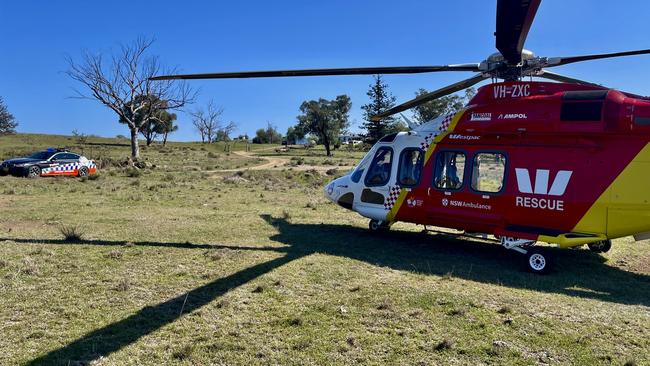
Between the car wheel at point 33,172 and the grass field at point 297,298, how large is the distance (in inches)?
500

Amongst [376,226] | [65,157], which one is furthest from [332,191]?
[65,157]

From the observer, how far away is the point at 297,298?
6.14m

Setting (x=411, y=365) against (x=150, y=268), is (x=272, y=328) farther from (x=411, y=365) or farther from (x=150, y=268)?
(x=150, y=268)

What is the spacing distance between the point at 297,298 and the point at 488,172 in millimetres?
5225

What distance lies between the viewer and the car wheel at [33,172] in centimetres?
2231

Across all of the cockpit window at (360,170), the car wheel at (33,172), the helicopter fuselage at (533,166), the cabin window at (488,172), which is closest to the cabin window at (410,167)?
the helicopter fuselage at (533,166)

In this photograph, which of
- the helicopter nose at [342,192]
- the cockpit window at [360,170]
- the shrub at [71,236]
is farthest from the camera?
the helicopter nose at [342,192]

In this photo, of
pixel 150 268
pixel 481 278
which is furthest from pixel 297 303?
pixel 481 278

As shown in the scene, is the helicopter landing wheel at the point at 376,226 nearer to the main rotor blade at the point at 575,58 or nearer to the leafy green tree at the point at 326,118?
the main rotor blade at the point at 575,58

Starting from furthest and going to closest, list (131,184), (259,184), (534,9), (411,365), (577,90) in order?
(259,184), (131,184), (577,90), (534,9), (411,365)

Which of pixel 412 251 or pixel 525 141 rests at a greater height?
pixel 525 141

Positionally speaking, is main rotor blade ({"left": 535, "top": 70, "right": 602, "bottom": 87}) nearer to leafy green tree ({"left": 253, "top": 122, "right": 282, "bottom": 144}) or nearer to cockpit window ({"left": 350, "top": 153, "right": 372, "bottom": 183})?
cockpit window ({"left": 350, "top": 153, "right": 372, "bottom": 183})

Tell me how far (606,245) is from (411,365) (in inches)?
295

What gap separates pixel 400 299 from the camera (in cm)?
611
